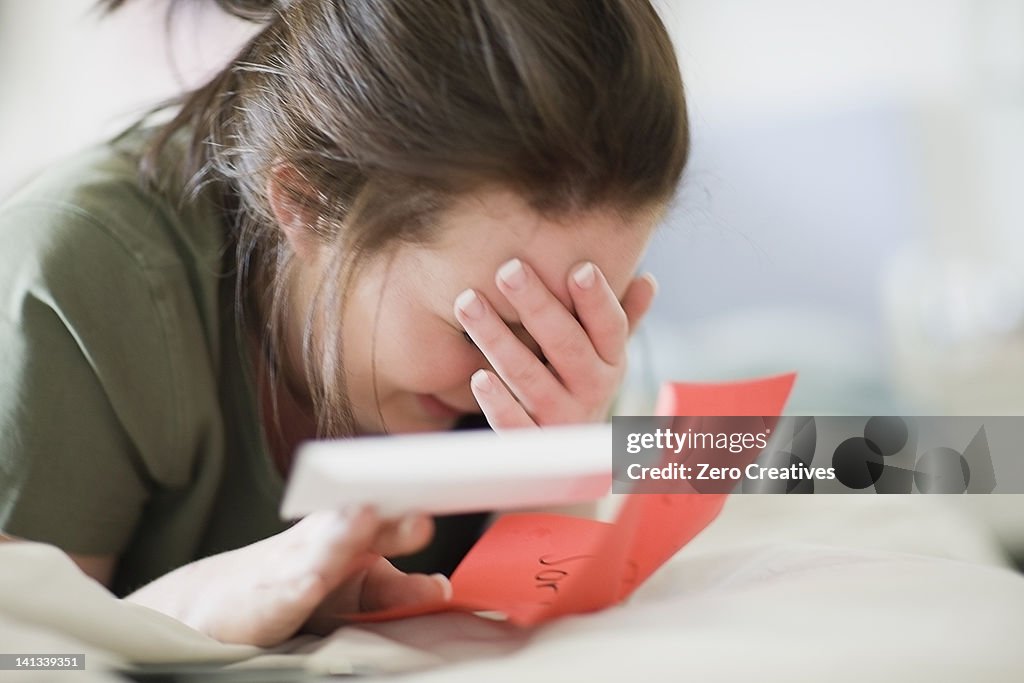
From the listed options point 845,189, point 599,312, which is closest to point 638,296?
point 599,312

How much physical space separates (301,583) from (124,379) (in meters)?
0.28

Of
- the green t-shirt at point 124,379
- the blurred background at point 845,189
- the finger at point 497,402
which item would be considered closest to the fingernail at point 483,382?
the finger at point 497,402

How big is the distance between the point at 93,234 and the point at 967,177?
174cm

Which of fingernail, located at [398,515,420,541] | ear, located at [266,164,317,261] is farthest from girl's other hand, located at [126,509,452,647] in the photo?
ear, located at [266,164,317,261]

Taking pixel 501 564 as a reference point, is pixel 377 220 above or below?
above

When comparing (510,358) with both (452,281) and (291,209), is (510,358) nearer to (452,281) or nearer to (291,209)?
(452,281)

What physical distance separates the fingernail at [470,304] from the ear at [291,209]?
0.12 m

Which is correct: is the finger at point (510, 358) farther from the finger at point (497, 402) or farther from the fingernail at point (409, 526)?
the fingernail at point (409, 526)

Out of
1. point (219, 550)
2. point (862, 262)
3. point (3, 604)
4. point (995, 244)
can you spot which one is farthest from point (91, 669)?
point (995, 244)

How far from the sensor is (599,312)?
64cm

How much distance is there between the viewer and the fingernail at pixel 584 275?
604 millimetres

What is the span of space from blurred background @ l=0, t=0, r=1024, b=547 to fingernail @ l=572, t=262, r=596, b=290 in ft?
4.04

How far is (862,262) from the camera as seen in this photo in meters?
1.93

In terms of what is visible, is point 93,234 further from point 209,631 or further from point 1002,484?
point 1002,484
